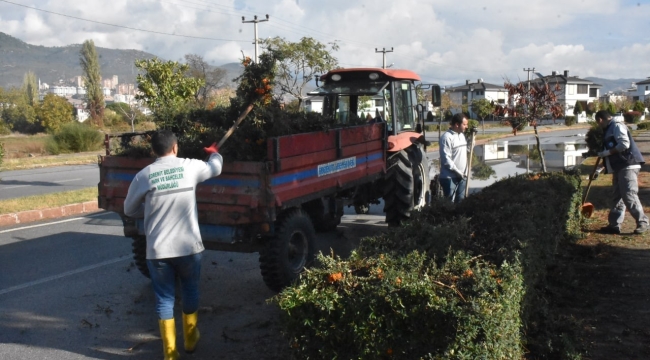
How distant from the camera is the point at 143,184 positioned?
476cm

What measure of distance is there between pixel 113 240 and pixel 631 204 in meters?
7.65

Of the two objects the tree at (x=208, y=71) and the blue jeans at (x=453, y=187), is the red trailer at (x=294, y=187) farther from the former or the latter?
the tree at (x=208, y=71)

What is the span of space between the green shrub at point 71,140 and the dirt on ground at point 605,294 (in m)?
31.6

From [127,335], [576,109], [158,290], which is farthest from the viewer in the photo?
[576,109]

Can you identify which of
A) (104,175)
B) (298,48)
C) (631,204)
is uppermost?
(298,48)

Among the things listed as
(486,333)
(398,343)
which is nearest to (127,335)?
Answer: (398,343)

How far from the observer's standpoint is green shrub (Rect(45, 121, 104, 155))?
3522cm

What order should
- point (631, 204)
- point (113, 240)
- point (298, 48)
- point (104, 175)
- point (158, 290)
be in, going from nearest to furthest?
point (158, 290) → point (104, 175) → point (631, 204) → point (113, 240) → point (298, 48)

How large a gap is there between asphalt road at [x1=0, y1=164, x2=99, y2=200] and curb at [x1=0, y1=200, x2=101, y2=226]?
12.5 ft

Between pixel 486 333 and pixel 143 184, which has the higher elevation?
pixel 143 184

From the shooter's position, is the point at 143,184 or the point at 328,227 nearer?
the point at 143,184

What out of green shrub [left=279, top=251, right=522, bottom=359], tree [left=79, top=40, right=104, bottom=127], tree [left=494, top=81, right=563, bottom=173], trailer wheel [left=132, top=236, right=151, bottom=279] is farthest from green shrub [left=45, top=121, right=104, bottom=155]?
green shrub [left=279, top=251, right=522, bottom=359]

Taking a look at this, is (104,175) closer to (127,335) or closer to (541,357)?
(127,335)

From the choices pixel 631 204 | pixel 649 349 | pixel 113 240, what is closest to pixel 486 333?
pixel 649 349
